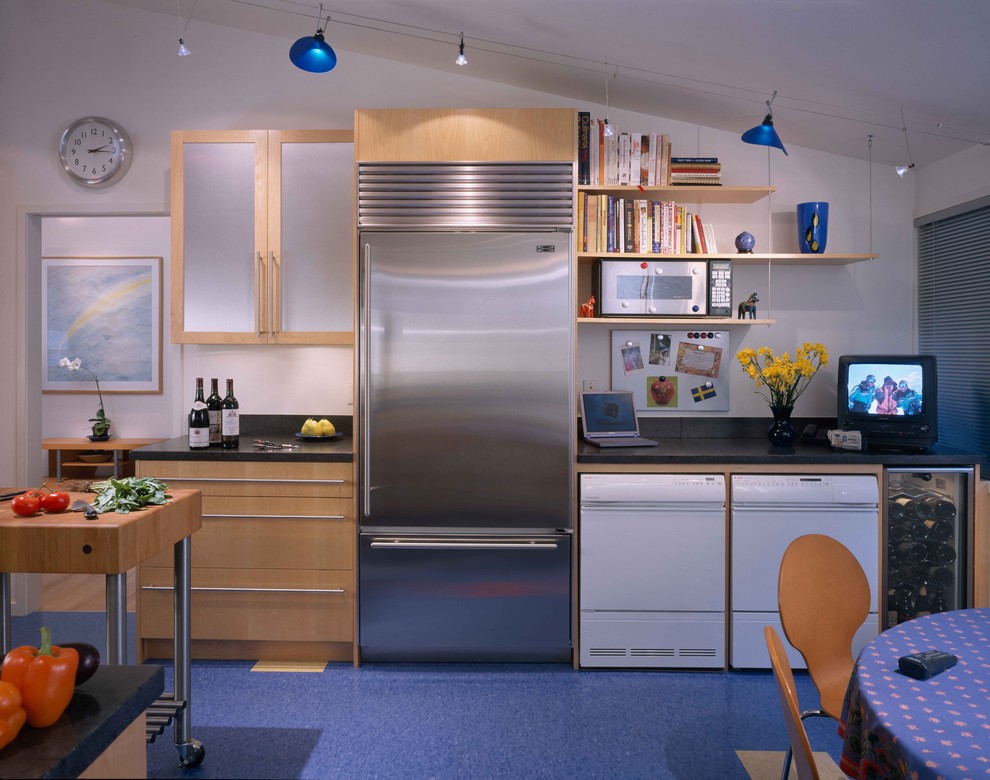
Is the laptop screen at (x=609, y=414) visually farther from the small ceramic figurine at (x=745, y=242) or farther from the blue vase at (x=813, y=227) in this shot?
the blue vase at (x=813, y=227)

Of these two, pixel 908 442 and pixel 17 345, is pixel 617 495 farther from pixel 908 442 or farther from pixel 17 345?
pixel 17 345

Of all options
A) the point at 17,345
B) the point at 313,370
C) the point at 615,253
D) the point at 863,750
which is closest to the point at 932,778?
the point at 863,750

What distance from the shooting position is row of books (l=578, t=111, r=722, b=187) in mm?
3211

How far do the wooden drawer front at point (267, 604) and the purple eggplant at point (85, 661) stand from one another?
217 cm

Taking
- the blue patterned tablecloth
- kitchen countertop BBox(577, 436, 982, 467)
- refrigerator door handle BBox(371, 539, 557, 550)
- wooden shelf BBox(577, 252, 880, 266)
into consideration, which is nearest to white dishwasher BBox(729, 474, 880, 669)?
kitchen countertop BBox(577, 436, 982, 467)

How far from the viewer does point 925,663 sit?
1.31 m

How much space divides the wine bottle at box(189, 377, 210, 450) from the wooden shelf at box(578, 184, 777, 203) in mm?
2067

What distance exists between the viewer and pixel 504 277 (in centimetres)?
295

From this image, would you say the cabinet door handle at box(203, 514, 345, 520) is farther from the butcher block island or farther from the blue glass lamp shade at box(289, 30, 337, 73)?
the blue glass lamp shade at box(289, 30, 337, 73)

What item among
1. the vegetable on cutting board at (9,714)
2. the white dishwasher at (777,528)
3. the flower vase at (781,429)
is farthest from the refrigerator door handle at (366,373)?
Answer: the vegetable on cutting board at (9,714)

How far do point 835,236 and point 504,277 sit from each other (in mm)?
1940

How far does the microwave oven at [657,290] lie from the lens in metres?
3.24

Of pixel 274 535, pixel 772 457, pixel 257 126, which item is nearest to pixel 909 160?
pixel 772 457

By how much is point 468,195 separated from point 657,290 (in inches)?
40.3
